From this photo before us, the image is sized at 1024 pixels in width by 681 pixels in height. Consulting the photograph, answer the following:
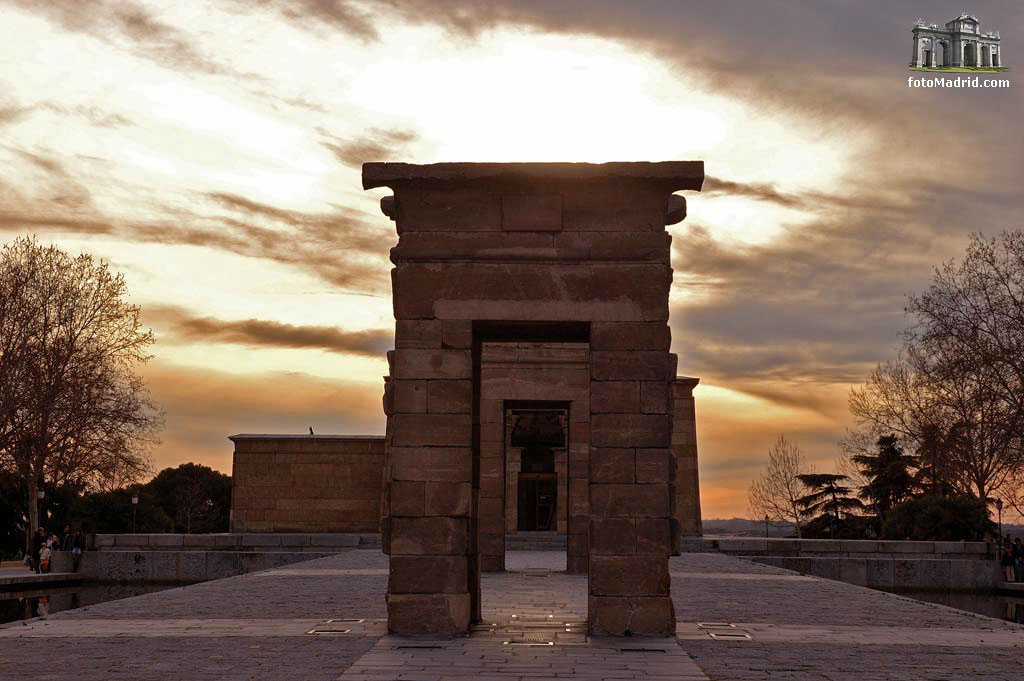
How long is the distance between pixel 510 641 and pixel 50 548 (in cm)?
2364

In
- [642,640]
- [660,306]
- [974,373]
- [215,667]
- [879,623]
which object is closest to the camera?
[215,667]

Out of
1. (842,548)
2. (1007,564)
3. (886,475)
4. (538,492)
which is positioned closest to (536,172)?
(1007,564)

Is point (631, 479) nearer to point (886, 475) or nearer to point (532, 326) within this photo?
point (532, 326)

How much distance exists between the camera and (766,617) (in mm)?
14117

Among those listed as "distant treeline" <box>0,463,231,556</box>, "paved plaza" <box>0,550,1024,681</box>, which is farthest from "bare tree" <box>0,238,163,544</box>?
"paved plaza" <box>0,550,1024,681</box>

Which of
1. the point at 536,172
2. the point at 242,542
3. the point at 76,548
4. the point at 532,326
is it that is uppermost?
the point at 536,172

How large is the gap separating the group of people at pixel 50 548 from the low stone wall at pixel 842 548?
17677mm

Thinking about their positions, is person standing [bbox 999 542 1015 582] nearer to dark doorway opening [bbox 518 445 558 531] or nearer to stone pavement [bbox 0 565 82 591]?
dark doorway opening [bbox 518 445 558 531]

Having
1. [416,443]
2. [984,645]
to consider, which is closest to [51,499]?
[416,443]

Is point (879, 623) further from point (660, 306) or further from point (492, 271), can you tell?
point (492, 271)

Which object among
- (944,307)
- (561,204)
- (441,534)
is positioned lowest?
(441,534)

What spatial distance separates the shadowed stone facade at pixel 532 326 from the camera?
39.5ft

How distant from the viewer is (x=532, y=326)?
1264cm

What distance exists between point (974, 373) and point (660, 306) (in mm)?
29173
